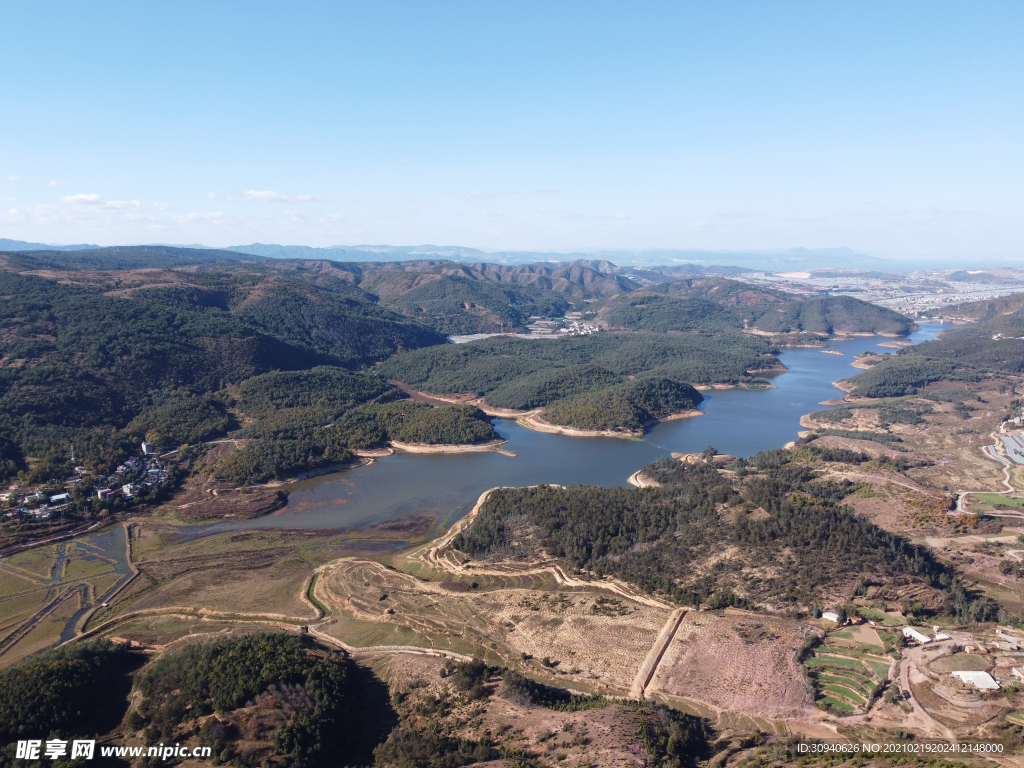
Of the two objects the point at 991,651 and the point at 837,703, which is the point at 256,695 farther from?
the point at 991,651

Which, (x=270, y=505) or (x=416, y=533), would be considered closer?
(x=416, y=533)

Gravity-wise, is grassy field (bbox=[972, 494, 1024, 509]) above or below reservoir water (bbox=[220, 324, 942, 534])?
above

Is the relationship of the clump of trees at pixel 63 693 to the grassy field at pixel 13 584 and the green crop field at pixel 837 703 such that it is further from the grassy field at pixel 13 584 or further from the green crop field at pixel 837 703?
the green crop field at pixel 837 703

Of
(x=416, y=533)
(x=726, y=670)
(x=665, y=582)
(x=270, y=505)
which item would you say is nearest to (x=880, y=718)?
(x=726, y=670)

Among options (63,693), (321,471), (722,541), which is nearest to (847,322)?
(722,541)

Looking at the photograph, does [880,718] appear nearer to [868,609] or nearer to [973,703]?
[973,703]

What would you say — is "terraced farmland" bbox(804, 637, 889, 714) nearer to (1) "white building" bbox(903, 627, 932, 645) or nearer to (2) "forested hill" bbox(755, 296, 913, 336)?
(1) "white building" bbox(903, 627, 932, 645)

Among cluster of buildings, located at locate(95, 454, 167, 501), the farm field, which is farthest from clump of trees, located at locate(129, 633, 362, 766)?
cluster of buildings, located at locate(95, 454, 167, 501)
